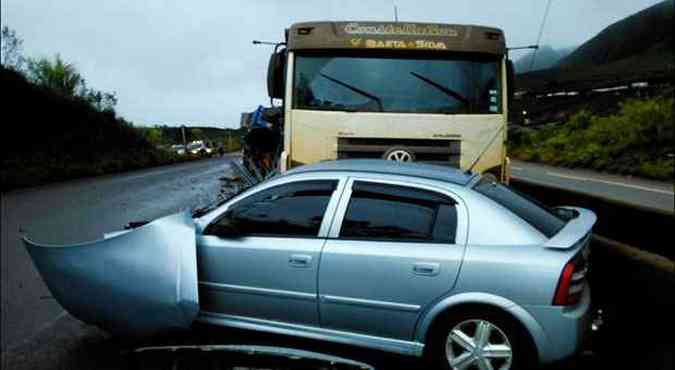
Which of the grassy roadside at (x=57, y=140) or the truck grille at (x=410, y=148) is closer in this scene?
the truck grille at (x=410, y=148)

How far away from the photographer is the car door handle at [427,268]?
13.3 ft

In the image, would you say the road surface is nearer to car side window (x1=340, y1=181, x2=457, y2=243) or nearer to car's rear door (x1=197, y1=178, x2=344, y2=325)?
car side window (x1=340, y1=181, x2=457, y2=243)

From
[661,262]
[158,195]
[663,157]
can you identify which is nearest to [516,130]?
[663,157]

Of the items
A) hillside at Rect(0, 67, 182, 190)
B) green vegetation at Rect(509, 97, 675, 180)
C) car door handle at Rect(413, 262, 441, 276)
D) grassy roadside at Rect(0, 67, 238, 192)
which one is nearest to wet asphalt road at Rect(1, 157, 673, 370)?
car door handle at Rect(413, 262, 441, 276)

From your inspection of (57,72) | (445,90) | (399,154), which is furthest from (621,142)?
(57,72)

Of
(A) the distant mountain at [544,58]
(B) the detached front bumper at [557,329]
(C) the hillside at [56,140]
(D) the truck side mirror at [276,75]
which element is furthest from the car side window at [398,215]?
(C) the hillside at [56,140]

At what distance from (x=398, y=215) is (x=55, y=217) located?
29.5 ft

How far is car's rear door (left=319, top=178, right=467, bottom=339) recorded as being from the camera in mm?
4078

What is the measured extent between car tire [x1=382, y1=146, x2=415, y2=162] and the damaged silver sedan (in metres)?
2.43

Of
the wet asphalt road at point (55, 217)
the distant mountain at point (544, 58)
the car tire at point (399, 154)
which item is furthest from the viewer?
the car tire at point (399, 154)

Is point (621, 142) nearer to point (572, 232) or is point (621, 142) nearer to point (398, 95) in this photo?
point (398, 95)

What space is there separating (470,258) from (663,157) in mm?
19937

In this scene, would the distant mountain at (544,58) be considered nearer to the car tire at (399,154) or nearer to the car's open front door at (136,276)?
the car tire at (399,154)

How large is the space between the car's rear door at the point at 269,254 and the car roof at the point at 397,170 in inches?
8.6
